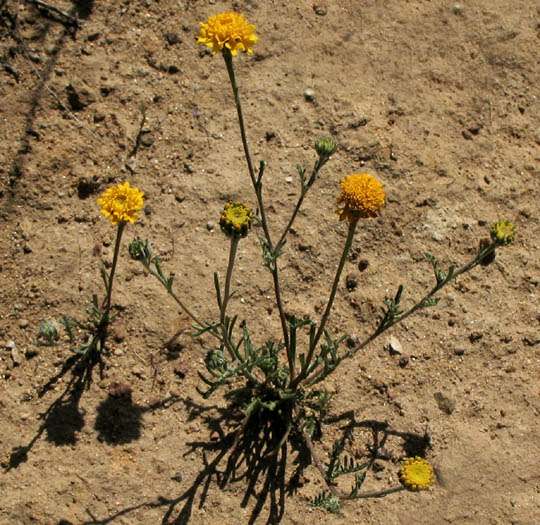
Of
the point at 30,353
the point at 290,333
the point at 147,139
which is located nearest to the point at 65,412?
the point at 30,353

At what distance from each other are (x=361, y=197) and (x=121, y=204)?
137 cm

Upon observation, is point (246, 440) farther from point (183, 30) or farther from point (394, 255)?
point (183, 30)

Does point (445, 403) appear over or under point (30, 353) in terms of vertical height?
over

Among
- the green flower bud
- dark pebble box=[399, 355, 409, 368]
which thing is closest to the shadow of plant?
the green flower bud

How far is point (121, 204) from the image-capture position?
3.28 meters

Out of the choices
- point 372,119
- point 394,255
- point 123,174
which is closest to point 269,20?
point 372,119

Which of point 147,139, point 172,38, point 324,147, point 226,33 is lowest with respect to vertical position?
point 324,147

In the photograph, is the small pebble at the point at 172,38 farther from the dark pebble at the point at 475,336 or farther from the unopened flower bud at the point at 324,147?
the dark pebble at the point at 475,336

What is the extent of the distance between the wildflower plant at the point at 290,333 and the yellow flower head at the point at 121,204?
0.59 feet

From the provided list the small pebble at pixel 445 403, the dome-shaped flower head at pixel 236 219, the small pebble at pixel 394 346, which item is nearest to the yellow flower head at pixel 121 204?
the dome-shaped flower head at pixel 236 219

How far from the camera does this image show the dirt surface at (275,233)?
3824 mm

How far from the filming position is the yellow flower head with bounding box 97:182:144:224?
10.7ft

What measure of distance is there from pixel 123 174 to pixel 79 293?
103 centimetres

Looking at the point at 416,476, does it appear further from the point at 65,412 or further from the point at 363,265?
the point at 65,412
